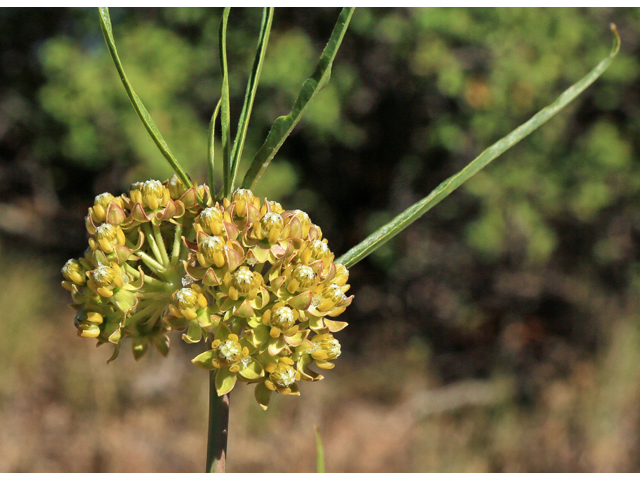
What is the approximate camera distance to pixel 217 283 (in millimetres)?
633

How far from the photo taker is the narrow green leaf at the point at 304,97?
666mm

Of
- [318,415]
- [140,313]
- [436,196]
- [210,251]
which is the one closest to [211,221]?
[210,251]

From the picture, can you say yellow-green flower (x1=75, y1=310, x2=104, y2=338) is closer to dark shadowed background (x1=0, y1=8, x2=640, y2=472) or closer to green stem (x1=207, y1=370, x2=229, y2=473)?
green stem (x1=207, y1=370, x2=229, y2=473)

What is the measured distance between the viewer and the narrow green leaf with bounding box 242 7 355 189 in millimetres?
666

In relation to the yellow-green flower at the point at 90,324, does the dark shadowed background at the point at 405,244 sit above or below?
above

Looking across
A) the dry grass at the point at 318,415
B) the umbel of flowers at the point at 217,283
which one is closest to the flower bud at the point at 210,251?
the umbel of flowers at the point at 217,283

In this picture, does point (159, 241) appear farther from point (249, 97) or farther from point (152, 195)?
point (249, 97)

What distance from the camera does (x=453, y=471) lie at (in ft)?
12.9

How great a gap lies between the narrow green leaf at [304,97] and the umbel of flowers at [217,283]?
0.05m

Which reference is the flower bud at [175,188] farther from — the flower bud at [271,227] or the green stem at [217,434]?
the green stem at [217,434]

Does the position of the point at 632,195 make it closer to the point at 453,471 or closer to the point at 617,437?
the point at 617,437

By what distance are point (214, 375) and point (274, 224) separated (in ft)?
0.61

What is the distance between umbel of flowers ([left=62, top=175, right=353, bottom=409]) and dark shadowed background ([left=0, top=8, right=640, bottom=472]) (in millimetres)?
3452

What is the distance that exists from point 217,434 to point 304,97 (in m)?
0.39
